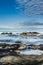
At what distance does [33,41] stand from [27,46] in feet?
1.77

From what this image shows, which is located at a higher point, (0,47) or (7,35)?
(7,35)

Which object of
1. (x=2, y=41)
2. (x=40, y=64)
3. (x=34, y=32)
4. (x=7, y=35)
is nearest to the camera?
(x=40, y=64)

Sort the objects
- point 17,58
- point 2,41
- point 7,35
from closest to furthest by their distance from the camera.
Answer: point 17,58, point 7,35, point 2,41

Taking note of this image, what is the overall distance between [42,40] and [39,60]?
3004 millimetres

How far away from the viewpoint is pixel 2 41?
11.4 metres

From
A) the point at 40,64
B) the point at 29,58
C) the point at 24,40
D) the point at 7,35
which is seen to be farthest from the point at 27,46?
the point at 40,64

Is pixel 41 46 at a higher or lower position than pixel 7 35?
lower

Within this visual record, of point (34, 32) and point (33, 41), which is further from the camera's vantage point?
point (33, 41)

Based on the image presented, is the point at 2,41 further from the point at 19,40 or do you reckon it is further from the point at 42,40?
the point at 42,40

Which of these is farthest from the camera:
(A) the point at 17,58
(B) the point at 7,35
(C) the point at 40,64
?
(B) the point at 7,35

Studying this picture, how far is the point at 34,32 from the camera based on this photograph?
9.84m

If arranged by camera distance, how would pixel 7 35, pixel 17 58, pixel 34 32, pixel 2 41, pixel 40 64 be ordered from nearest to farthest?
pixel 40 64 → pixel 17 58 → pixel 34 32 → pixel 7 35 → pixel 2 41

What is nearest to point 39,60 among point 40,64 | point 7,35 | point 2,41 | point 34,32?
point 40,64

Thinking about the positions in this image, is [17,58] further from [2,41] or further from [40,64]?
[2,41]
